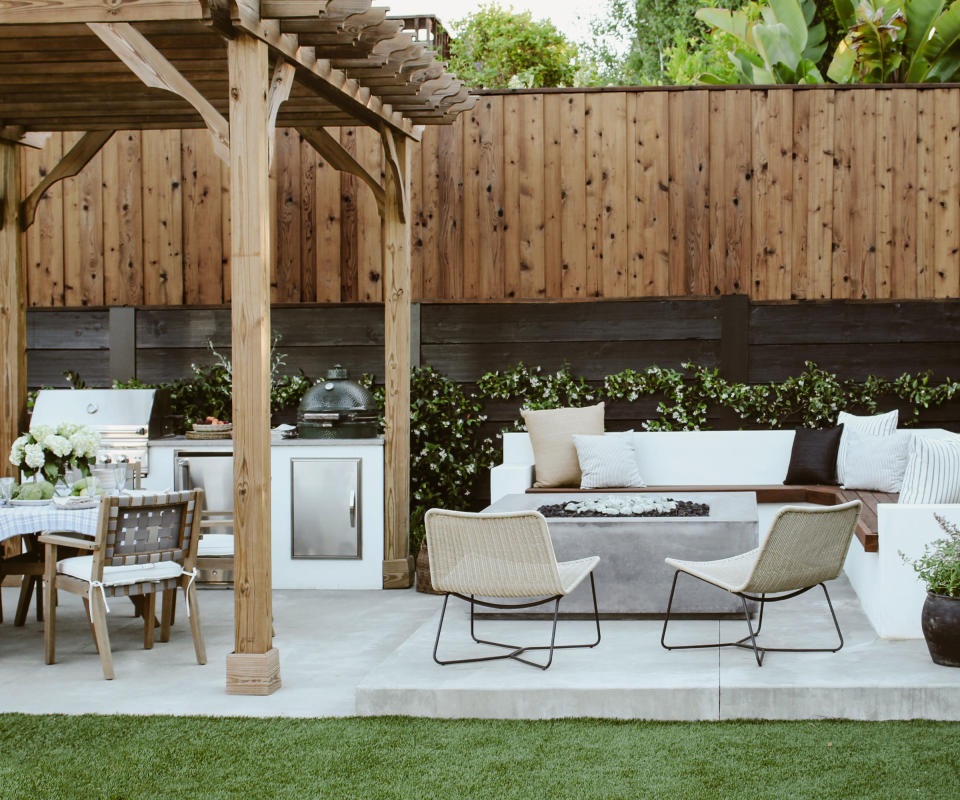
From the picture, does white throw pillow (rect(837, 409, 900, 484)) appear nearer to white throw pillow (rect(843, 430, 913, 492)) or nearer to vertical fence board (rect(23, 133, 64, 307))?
white throw pillow (rect(843, 430, 913, 492))

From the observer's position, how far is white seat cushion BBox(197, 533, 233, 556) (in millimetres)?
5691

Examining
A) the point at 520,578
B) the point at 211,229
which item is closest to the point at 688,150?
the point at 211,229

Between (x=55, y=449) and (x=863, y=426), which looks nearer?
(x=55, y=449)

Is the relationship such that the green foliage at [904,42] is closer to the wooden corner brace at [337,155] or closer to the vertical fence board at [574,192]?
the vertical fence board at [574,192]

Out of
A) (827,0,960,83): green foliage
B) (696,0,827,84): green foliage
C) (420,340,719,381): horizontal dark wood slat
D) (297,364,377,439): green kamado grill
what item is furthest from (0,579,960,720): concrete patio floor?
(696,0,827,84): green foliage

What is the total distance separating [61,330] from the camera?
26.9 feet

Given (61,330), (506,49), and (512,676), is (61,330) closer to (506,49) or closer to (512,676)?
(512,676)

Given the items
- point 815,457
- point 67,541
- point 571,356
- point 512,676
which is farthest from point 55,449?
point 815,457

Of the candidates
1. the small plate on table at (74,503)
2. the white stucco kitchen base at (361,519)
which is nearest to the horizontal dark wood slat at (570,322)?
the white stucco kitchen base at (361,519)

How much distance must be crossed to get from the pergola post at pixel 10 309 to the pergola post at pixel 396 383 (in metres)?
2.28

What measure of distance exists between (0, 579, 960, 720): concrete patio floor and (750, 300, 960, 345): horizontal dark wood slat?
2.63 metres

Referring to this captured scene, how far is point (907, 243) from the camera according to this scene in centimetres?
775

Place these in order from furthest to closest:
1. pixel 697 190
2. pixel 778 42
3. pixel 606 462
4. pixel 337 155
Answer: pixel 778 42, pixel 697 190, pixel 606 462, pixel 337 155

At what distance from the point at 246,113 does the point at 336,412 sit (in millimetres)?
2828
